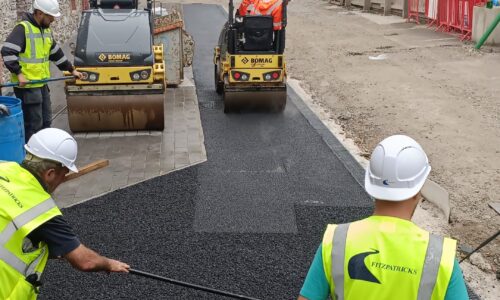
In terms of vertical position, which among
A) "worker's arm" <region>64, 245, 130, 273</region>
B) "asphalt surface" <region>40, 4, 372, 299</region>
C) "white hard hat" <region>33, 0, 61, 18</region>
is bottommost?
"asphalt surface" <region>40, 4, 372, 299</region>

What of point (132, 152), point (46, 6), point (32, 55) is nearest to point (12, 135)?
point (32, 55)

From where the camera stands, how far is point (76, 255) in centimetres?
328

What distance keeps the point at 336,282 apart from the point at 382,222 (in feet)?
1.05

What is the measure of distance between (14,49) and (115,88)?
2.14m

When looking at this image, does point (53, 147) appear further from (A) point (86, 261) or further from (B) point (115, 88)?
(B) point (115, 88)

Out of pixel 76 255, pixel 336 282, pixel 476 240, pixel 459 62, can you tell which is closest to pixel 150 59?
pixel 476 240

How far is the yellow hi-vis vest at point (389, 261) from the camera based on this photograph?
2346 mm

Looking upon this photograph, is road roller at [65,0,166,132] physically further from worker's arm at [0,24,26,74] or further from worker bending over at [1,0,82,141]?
worker's arm at [0,24,26,74]

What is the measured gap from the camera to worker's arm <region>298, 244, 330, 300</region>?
2.52 metres

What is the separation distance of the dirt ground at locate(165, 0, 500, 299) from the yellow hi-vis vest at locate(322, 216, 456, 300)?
131 inches

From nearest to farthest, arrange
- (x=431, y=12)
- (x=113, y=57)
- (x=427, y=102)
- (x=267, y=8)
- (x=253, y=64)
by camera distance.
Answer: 1. (x=113, y=57)
2. (x=253, y=64)
3. (x=267, y=8)
4. (x=427, y=102)
5. (x=431, y=12)

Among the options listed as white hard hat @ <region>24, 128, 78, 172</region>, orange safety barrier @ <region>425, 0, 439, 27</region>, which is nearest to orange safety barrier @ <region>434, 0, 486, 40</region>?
orange safety barrier @ <region>425, 0, 439, 27</region>

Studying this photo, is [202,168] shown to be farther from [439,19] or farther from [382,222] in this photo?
[439,19]

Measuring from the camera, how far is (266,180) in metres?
7.90
